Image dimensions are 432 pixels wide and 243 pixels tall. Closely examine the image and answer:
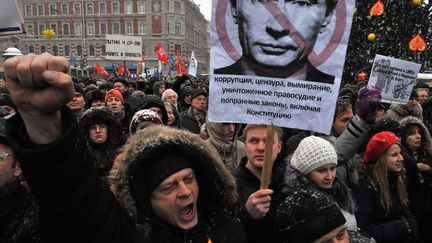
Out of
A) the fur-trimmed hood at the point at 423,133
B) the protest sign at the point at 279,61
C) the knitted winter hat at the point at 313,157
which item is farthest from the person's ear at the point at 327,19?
the fur-trimmed hood at the point at 423,133

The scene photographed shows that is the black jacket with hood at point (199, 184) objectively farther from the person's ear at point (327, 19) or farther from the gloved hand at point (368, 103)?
the gloved hand at point (368, 103)

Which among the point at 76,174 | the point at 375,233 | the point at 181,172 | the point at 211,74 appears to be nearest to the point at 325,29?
the point at 211,74

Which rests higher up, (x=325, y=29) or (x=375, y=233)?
(x=325, y=29)

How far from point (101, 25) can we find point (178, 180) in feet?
233

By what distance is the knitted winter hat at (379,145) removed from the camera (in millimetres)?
2932

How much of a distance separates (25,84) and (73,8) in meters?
73.5

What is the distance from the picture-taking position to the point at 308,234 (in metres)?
1.84

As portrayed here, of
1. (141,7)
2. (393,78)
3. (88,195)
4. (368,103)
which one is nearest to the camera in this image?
(88,195)

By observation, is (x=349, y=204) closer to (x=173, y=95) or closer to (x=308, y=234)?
(x=308, y=234)

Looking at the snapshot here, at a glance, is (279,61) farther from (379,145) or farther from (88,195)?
(379,145)

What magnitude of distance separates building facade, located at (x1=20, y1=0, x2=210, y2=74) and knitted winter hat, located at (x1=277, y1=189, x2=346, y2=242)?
63.5m

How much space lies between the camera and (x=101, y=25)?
66.9m

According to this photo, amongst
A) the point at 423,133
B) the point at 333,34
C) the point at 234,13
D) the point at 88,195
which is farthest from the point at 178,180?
the point at 423,133

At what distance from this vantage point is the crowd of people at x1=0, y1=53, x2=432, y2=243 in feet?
3.34
